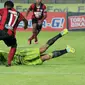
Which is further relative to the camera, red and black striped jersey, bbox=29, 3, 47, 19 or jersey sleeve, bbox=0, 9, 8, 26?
red and black striped jersey, bbox=29, 3, 47, 19

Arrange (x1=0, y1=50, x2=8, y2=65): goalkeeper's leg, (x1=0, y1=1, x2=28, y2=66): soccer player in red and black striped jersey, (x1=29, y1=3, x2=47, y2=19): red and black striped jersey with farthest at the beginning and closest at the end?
(x1=29, y1=3, x2=47, y2=19): red and black striped jersey
(x1=0, y1=50, x2=8, y2=65): goalkeeper's leg
(x1=0, y1=1, x2=28, y2=66): soccer player in red and black striped jersey

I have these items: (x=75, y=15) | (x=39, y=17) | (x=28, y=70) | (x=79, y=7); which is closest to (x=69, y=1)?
(x=79, y=7)

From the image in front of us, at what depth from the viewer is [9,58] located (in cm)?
923

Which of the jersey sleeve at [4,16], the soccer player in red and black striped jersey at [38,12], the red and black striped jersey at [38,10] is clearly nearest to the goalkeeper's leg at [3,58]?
the jersey sleeve at [4,16]

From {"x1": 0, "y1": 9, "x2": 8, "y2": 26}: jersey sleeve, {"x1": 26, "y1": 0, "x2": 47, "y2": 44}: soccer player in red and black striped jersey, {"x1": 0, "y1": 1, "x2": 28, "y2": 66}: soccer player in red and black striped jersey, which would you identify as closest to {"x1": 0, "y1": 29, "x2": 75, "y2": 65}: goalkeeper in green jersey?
{"x1": 0, "y1": 1, "x2": 28, "y2": 66}: soccer player in red and black striped jersey

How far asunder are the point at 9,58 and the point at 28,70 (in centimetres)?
77

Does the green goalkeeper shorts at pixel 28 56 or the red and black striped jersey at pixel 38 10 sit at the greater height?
the green goalkeeper shorts at pixel 28 56

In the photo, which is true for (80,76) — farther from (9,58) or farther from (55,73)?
(9,58)

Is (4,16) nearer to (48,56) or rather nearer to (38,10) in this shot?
(48,56)

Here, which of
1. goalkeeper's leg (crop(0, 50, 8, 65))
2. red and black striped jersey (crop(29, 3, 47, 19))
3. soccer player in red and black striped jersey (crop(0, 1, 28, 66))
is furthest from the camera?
red and black striped jersey (crop(29, 3, 47, 19))

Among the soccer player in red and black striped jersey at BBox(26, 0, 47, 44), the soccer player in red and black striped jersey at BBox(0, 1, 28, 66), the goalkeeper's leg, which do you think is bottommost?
the soccer player in red and black striped jersey at BBox(26, 0, 47, 44)

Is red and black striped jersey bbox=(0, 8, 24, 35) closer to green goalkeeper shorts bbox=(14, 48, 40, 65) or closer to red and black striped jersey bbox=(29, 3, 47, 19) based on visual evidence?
green goalkeeper shorts bbox=(14, 48, 40, 65)

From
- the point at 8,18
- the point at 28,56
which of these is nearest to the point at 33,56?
the point at 28,56

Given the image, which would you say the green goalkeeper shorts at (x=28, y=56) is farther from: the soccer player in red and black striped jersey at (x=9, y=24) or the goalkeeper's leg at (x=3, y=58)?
the goalkeeper's leg at (x=3, y=58)
